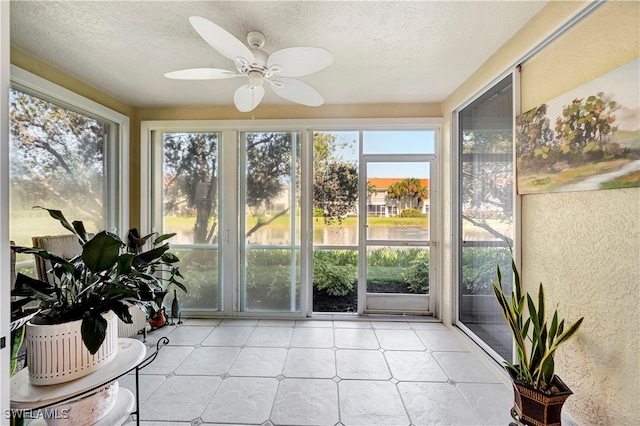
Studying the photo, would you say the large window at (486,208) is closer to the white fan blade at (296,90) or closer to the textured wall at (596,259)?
the textured wall at (596,259)

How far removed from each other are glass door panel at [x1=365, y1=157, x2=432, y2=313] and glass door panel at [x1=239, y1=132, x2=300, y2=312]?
908 millimetres

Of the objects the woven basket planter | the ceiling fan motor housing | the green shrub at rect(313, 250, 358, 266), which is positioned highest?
the ceiling fan motor housing

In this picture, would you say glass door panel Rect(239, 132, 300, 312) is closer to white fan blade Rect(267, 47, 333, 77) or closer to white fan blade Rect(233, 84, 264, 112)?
white fan blade Rect(233, 84, 264, 112)

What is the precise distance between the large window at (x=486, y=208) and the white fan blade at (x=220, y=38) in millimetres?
1968

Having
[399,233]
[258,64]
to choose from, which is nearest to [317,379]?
[399,233]

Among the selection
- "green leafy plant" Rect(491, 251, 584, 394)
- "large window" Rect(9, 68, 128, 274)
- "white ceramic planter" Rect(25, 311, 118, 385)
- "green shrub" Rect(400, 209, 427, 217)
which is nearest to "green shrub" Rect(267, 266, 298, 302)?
"green shrub" Rect(400, 209, 427, 217)

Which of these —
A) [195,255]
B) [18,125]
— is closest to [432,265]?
[195,255]

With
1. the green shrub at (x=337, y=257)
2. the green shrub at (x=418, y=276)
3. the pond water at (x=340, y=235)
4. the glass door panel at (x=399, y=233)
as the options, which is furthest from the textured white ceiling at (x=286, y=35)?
the green shrub at (x=418, y=276)

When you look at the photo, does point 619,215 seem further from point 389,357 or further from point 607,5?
point 389,357

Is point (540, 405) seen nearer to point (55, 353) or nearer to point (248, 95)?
point (55, 353)

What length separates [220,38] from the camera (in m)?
1.31

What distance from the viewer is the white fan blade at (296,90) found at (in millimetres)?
1730

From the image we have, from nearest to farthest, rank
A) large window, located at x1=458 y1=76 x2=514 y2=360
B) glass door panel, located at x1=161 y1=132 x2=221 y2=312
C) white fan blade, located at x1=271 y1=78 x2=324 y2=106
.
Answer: white fan blade, located at x1=271 y1=78 x2=324 y2=106 → large window, located at x1=458 y1=76 x2=514 y2=360 → glass door panel, located at x1=161 y1=132 x2=221 y2=312

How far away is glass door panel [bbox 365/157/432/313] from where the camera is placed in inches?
124
